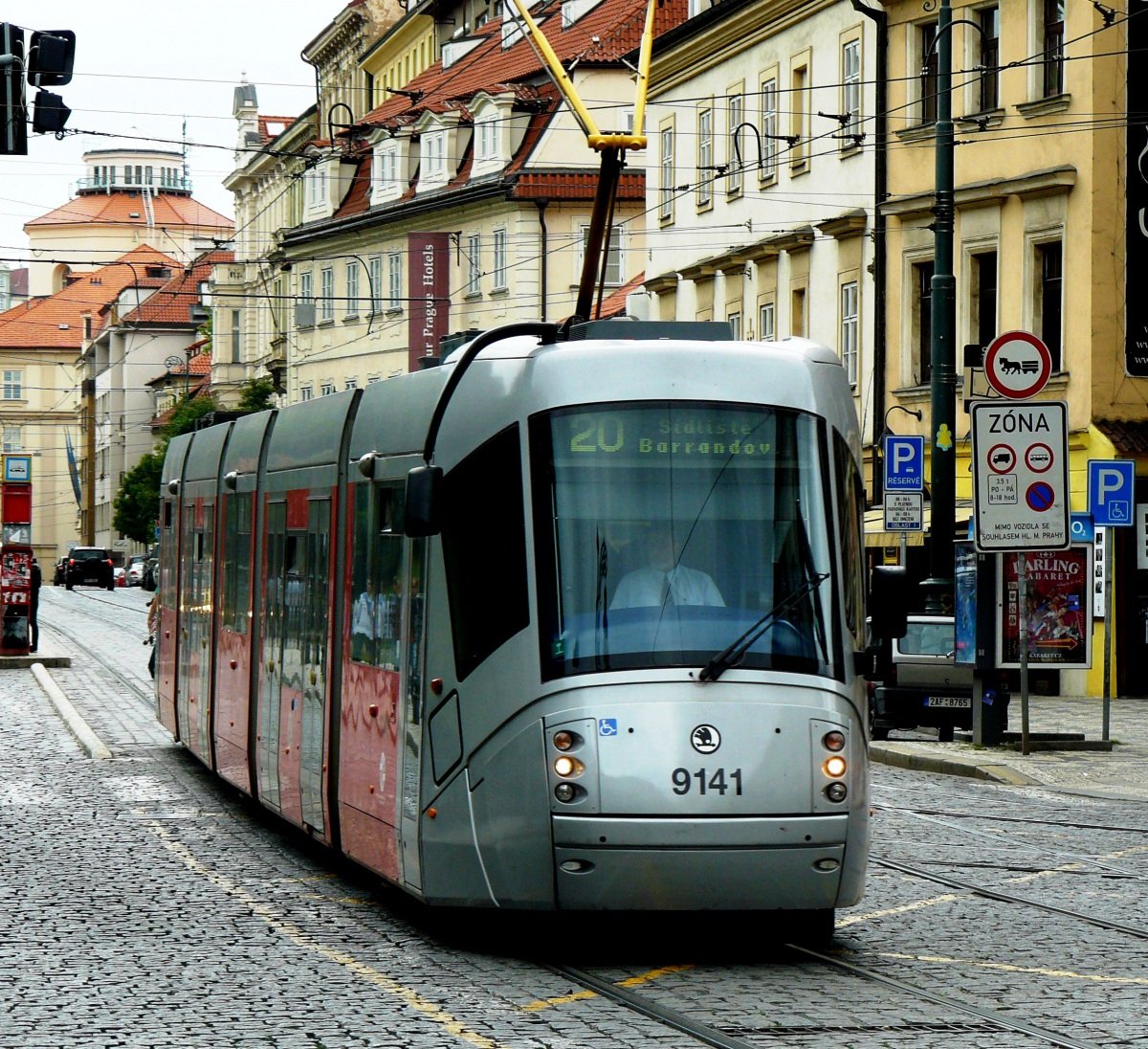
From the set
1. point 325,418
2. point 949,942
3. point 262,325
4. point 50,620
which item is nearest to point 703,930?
point 949,942

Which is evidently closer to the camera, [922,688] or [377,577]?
[377,577]

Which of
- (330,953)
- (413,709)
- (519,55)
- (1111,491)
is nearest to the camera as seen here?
(330,953)

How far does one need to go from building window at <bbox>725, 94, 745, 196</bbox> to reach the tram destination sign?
26826 mm

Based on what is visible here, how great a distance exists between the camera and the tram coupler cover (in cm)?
3931

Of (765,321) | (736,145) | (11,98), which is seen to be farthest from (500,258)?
(11,98)

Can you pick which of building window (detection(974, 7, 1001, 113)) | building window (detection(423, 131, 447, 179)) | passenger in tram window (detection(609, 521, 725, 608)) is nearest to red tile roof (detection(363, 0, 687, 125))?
building window (detection(423, 131, 447, 179))

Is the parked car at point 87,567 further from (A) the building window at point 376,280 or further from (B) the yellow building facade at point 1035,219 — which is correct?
(B) the yellow building facade at point 1035,219

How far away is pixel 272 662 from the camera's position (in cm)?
1559

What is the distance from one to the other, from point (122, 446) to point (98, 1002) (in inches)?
5565

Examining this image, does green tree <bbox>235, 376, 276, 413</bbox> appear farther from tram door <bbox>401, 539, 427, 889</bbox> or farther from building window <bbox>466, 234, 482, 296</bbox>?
tram door <bbox>401, 539, 427, 889</bbox>

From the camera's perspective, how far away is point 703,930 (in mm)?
11617

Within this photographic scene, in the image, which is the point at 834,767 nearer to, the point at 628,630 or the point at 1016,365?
the point at 628,630

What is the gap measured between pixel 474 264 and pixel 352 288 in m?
8.62

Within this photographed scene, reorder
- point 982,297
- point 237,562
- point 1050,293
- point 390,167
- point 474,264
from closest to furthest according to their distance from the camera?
point 237,562 < point 1050,293 < point 982,297 < point 474,264 < point 390,167
